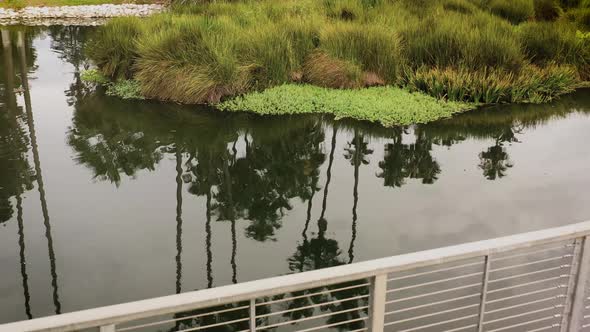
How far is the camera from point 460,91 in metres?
11.2

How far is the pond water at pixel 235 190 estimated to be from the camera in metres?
5.64

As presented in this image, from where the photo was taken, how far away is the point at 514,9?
15773 millimetres

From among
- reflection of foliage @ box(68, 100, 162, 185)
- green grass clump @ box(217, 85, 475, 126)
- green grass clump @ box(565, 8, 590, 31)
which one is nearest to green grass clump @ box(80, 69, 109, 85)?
reflection of foliage @ box(68, 100, 162, 185)

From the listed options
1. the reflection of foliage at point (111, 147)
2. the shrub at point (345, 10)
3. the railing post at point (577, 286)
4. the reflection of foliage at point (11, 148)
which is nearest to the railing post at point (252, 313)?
the railing post at point (577, 286)

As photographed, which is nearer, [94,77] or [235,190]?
[235,190]

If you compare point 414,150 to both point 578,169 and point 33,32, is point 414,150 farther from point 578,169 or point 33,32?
point 33,32

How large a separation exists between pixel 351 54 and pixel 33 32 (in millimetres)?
10430

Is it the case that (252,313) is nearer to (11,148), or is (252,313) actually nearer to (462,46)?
(11,148)

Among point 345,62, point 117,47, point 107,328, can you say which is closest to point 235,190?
point 345,62

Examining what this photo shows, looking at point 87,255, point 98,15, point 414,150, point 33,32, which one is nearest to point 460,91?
point 414,150

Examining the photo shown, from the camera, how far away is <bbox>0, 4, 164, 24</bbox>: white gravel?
20.7 m

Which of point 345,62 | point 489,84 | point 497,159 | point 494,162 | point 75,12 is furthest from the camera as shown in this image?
point 75,12

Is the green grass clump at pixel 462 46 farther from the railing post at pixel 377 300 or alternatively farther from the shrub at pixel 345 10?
the railing post at pixel 377 300

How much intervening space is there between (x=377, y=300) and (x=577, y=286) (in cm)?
99
